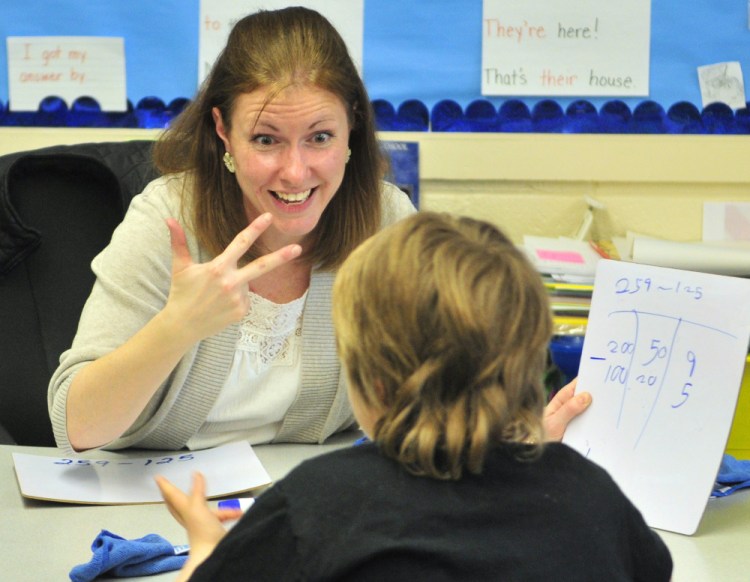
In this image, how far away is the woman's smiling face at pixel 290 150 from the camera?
1396 mm

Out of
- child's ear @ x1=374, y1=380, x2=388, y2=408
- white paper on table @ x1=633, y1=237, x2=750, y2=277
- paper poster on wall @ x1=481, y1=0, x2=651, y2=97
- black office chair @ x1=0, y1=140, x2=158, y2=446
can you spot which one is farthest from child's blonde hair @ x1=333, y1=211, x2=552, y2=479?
paper poster on wall @ x1=481, y1=0, x2=651, y2=97

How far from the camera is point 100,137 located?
2.27m

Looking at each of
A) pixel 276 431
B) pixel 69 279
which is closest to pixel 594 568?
pixel 276 431

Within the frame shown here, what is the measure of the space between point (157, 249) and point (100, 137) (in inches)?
37.1

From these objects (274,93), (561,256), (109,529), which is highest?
(274,93)

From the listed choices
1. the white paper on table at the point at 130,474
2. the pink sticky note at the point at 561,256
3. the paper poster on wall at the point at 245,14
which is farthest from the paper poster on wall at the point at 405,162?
the white paper on table at the point at 130,474

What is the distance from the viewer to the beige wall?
223 cm

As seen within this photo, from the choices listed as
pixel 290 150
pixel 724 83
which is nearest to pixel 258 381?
pixel 290 150

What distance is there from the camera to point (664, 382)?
1154 mm

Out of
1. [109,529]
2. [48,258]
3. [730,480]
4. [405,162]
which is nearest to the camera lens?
[109,529]

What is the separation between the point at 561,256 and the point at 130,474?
3.51ft

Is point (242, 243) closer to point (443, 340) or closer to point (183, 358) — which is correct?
point (183, 358)

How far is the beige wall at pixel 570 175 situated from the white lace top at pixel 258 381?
0.83 metres

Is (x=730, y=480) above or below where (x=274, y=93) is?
below
